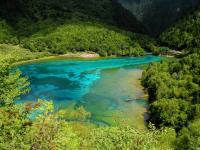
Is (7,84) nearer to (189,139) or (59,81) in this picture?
(189,139)

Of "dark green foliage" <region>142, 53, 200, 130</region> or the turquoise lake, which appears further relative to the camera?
the turquoise lake

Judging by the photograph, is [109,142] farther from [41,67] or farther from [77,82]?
[41,67]

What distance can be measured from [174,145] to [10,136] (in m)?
38.1

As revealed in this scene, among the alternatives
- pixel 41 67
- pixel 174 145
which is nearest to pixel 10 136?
pixel 174 145

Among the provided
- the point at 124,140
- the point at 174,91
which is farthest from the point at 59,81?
the point at 124,140

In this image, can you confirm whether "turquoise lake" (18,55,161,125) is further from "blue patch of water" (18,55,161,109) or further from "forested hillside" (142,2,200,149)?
"forested hillside" (142,2,200,149)

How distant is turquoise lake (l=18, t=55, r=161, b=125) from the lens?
110 metres

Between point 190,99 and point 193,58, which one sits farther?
point 193,58

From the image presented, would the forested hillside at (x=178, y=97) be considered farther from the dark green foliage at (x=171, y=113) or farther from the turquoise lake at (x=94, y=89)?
the turquoise lake at (x=94, y=89)

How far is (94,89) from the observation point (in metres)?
141

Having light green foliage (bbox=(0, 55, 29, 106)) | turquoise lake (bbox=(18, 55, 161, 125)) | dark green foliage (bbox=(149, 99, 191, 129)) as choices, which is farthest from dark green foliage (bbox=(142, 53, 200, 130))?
light green foliage (bbox=(0, 55, 29, 106))

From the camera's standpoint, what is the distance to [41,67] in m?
195

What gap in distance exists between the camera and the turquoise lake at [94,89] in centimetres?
10994

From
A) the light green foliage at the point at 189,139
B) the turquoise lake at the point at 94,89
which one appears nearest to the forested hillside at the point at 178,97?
the light green foliage at the point at 189,139
